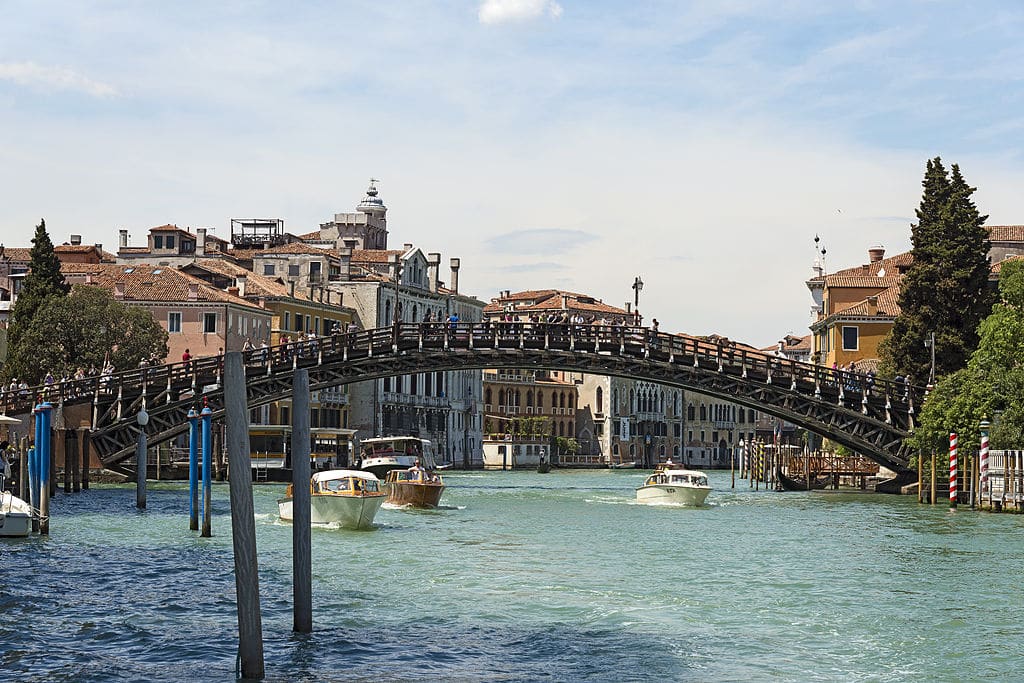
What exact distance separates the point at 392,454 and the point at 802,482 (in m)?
13.4

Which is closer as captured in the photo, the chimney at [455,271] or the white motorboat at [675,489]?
the white motorboat at [675,489]

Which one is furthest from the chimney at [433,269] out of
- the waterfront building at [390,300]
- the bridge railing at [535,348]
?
the bridge railing at [535,348]

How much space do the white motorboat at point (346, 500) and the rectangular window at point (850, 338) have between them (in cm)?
3165

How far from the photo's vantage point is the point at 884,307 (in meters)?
59.8

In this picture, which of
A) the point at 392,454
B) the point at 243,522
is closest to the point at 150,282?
the point at 392,454

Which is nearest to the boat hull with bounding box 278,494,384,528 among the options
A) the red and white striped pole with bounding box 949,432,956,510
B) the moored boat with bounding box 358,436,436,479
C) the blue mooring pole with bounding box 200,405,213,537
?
the blue mooring pole with bounding box 200,405,213,537

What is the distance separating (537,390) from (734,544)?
76.0 metres

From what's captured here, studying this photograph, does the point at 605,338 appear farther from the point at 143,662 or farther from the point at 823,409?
the point at 143,662

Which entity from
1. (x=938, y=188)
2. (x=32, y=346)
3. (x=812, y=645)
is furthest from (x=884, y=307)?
(x=812, y=645)

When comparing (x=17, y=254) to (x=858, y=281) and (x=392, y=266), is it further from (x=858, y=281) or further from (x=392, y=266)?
(x=858, y=281)

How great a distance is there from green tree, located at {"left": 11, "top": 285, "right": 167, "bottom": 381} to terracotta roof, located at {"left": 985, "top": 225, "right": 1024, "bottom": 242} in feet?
105

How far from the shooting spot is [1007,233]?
63406 millimetres

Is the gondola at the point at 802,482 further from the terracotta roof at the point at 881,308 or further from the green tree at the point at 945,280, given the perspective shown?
the terracotta roof at the point at 881,308

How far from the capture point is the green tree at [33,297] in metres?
51.3
